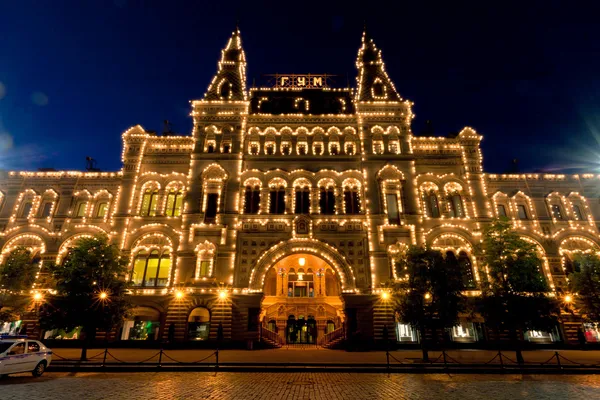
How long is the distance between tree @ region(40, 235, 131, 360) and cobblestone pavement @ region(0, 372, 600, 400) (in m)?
5.27

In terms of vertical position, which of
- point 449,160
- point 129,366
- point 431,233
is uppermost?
point 449,160

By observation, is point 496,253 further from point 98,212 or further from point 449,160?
point 98,212

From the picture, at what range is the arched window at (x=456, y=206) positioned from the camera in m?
32.8

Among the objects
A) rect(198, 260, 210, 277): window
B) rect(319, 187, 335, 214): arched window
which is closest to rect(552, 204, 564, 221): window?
rect(319, 187, 335, 214): arched window

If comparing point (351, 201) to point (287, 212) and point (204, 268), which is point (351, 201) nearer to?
point (287, 212)

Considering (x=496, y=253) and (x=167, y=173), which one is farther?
(x=167, y=173)

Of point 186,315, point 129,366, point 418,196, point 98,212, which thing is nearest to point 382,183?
point 418,196

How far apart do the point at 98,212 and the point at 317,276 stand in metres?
23.5

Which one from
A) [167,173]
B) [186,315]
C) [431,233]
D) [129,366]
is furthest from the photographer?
[167,173]

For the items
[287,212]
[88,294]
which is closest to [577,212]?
[287,212]

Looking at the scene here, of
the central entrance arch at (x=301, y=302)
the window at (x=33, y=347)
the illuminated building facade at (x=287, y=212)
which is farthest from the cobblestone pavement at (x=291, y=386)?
the central entrance arch at (x=301, y=302)

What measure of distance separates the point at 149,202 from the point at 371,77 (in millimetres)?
27780

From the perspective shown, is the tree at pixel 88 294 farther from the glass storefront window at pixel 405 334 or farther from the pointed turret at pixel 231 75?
the glass storefront window at pixel 405 334

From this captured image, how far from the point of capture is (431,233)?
31.7m
